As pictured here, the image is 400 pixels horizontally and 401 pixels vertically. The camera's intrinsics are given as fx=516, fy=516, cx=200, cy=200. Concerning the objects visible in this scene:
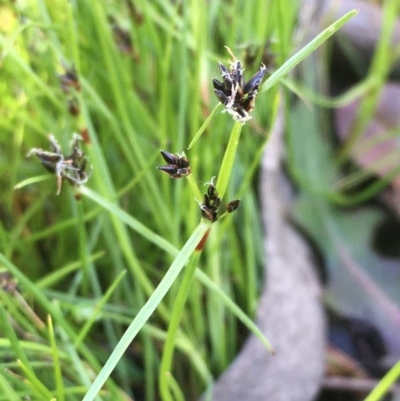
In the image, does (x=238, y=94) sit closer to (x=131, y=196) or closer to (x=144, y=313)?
(x=144, y=313)

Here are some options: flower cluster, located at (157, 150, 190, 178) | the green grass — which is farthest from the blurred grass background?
flower cluster, located at (157, 150, 190, 178)

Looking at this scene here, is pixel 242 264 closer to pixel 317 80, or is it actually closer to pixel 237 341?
pixel 237 341

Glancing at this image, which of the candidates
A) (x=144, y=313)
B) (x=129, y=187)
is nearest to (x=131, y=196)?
(x=129, y=187)

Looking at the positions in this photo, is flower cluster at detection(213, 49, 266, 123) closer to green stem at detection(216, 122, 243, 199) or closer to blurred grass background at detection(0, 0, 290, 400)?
green stem at detection(216, 122, 243, 199)

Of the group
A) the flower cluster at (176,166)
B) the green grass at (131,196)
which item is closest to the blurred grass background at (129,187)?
the green grass at (131,196)

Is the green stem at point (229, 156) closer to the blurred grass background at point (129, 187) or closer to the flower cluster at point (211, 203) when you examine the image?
the flower cluster at point (211, 203)

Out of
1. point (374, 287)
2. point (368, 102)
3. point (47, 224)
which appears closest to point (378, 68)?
point (368, 102)
